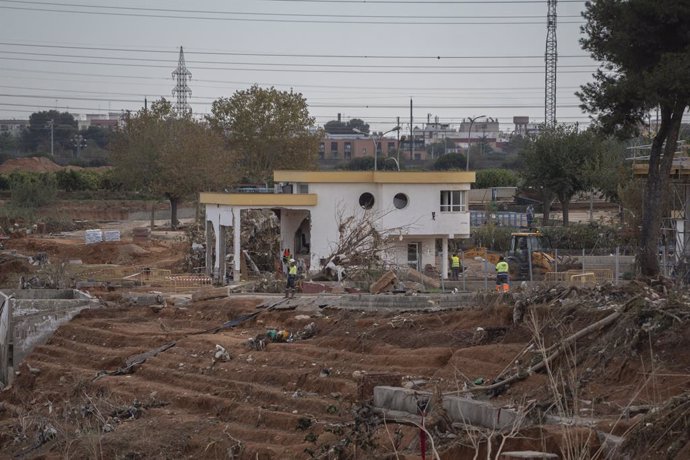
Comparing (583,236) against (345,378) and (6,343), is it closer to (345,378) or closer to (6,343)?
(6,343)

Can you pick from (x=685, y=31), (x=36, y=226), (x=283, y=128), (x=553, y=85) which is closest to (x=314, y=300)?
(x=685, y=31)

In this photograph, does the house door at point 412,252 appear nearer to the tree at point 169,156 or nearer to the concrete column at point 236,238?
the concrete column at point 236,238

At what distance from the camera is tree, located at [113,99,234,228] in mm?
63562

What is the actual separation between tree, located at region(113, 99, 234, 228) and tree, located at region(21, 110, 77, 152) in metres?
73.6

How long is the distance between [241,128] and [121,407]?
53.3 m

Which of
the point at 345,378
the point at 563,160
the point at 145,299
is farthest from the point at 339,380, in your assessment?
the point at 563,160

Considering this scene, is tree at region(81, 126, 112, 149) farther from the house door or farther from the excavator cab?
the excavator cab

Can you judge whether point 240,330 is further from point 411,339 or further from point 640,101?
point 640,101

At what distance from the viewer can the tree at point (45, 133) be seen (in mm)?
150500

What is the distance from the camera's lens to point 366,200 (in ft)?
134

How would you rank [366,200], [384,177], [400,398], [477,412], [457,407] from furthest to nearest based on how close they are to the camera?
[366,200], [384,177], [400,398], [457,407], [477,412]

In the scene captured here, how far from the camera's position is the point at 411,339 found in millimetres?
21516

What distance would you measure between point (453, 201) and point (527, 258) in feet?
12.2

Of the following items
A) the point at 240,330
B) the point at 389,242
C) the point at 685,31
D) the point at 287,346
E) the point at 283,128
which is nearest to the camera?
the point at 287,346
